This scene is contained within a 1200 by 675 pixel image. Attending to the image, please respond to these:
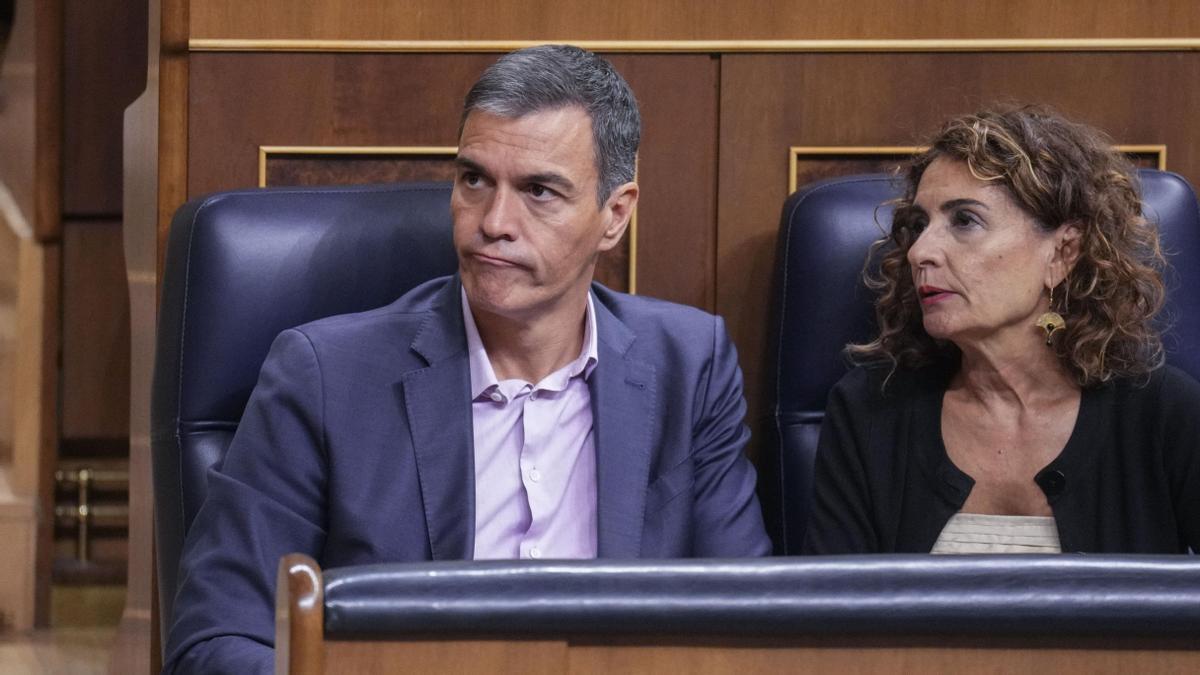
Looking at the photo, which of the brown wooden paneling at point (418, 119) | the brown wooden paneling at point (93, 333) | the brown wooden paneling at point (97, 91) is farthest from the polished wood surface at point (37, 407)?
the brown wooden paneling at point (418, 119)

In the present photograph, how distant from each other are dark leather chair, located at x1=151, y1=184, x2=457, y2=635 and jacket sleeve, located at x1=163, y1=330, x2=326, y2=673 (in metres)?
0.10

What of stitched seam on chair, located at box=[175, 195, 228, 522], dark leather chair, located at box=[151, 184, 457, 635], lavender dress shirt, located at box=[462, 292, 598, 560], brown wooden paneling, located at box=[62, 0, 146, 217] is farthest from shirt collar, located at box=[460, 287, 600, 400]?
brown wooden paneling, located at box=[62, 0, 146, 217]

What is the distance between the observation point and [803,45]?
199 centimetres

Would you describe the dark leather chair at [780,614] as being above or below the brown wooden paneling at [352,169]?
below

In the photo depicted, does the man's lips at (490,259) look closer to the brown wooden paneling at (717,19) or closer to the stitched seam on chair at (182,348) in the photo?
the stitched seam on chair at (182,348)

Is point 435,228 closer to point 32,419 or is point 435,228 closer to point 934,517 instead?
point 934,517

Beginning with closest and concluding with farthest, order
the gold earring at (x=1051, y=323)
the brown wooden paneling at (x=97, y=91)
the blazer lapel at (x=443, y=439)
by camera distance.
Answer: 1. the blazer lapel at (x=443, y=439)
2. the gold earring at (x=1051, y=323)
3. the brown wooden paneling at (x=97, y=91)

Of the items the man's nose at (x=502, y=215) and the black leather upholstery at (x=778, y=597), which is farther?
the man's nose at (x=502, y=215)

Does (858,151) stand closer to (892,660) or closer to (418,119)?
(418,119)

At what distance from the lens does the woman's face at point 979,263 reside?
1.75 meters

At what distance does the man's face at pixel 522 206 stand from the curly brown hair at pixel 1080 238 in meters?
0.43

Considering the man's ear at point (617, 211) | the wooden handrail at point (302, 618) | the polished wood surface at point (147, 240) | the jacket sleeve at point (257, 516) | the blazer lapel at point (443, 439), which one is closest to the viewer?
the wooden handrail at point (302, 618)

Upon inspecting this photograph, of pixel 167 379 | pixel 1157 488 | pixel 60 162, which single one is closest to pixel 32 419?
pixel 60 162

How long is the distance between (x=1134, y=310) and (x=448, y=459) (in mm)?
827
